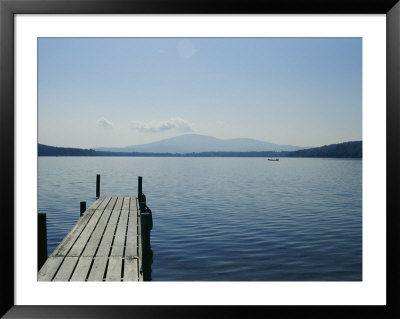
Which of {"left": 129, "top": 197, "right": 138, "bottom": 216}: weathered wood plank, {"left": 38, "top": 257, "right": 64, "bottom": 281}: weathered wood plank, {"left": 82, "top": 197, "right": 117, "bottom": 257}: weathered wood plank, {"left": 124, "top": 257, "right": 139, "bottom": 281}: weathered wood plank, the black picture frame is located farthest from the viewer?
{"left": 129, "top": 197, "right": 138, "bottom": 216}: weathered wood plank

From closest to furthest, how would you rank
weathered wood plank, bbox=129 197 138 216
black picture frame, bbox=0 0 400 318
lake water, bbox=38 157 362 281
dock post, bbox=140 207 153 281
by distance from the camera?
black picture frame, bbox=0 0 400 318, dock post, bbox=140 207 153 281, lake water, bbox=38 157 362 281, weathered wood plank, bbox=129 197 138 216

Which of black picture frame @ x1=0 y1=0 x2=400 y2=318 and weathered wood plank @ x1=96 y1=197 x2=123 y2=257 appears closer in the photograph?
black picture frame @ x1=0 y1=0 x2=400 y2=318

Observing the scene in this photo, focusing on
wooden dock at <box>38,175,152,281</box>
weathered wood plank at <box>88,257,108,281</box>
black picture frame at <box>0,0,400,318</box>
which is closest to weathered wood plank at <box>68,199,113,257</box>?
wooden dock at <box>38,175,152,281</box>

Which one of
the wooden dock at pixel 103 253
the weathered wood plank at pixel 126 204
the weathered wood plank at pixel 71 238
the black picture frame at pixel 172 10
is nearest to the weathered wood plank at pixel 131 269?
the wooden dock at pixel 103 253

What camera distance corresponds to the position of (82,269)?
3.58 m

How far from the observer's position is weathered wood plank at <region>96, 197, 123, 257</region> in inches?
169

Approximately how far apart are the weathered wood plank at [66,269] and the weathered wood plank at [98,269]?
0.61 feet

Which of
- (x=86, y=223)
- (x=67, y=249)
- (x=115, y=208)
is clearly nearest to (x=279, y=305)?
(x=67, y=249)

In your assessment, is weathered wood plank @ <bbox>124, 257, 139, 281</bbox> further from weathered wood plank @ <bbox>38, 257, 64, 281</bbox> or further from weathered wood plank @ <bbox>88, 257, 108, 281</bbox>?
weathered wood plank @ <bbox>38, 257, 64, 281</bbox>

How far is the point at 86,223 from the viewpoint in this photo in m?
6.36

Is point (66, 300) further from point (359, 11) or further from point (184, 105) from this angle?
point (184, 105)

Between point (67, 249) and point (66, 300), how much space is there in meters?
2.50

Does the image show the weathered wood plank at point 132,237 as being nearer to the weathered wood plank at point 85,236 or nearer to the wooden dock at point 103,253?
the wooden dock at point 103,253

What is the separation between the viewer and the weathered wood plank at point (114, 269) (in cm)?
340
